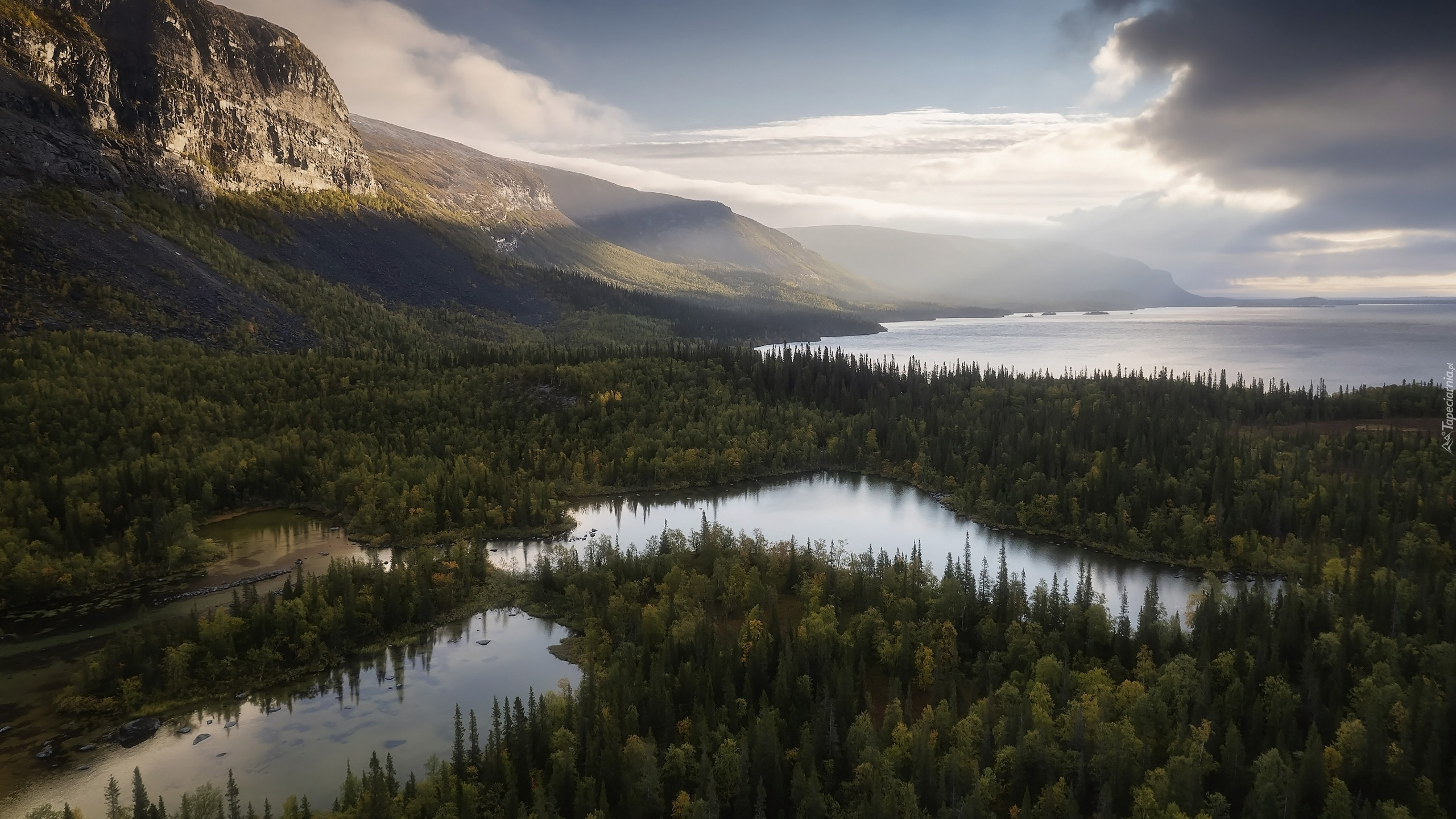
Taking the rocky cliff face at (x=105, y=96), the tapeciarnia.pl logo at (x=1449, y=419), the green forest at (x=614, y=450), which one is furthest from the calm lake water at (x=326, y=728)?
the rocky cliff face at (x=105, y=96)

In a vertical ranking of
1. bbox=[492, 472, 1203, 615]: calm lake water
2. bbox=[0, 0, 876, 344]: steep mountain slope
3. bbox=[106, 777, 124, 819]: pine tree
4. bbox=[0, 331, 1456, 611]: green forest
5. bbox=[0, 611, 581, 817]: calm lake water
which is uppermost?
bbox=[0, 0, 876, 344]: steep mountain slope

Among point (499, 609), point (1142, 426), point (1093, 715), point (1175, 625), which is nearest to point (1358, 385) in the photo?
point (1142, 426)

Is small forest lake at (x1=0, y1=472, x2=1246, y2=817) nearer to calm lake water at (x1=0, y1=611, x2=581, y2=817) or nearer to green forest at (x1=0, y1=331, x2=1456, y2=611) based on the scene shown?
calm lake water at (x1=0, y1=611, x2=581, y2=817)

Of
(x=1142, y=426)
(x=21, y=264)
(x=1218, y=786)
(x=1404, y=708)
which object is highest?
(x=21, y=264)

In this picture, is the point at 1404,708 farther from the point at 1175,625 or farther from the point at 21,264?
the point at 21,264

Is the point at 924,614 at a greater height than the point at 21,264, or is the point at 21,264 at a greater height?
the point at 21,264

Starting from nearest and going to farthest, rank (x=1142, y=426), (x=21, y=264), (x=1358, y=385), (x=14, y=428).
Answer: (x=14, y=428), (x=1142, y=426), (x=21, y=264), (x=1358, y=385)

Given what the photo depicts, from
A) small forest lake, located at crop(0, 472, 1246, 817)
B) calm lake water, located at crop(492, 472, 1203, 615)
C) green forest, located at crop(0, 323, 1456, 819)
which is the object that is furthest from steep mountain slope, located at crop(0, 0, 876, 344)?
calm lake water, located at crop(492, 472, 1203, 615)
